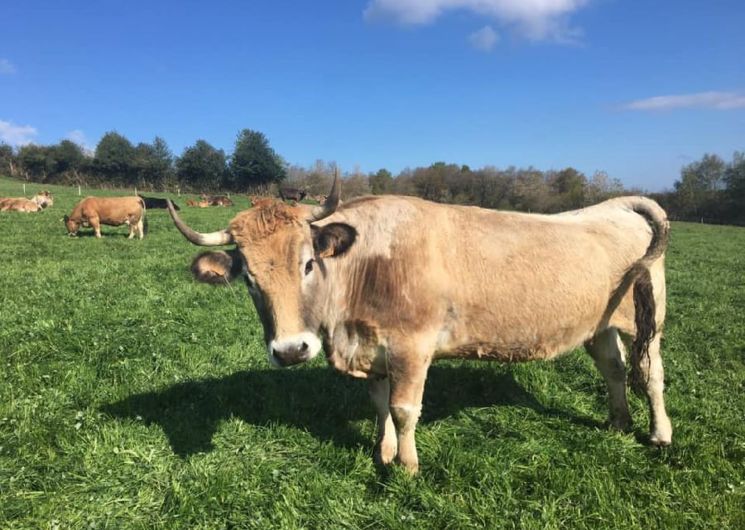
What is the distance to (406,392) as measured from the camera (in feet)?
13.5

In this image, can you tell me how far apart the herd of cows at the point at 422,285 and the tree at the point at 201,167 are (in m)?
78.5

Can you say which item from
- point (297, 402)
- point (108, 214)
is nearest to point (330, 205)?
point (297, 402)

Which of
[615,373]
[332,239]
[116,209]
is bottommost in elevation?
[615,373]

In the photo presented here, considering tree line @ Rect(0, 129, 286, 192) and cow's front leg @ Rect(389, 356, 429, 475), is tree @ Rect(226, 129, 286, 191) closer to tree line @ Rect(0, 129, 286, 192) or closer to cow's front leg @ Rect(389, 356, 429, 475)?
tree line @ Rect(0, 129, 286, 192)

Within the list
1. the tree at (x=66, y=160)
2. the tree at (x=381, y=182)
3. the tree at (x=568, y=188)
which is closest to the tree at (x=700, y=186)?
the tree at (x=568, y=188)

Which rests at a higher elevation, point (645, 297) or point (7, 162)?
point (7, 162)

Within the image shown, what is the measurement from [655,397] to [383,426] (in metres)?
2.87

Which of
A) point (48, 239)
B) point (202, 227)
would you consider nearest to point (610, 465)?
point (48, 239)

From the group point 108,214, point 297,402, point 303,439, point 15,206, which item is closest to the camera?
point 303,439

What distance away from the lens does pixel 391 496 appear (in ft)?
13.1

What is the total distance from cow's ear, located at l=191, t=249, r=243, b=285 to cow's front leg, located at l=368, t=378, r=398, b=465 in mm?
1773

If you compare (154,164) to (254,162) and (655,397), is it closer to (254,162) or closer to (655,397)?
(254,162)

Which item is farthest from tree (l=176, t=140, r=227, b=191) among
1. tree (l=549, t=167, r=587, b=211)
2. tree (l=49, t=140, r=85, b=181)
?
tree (l=549, t=167, r=587, b=211)

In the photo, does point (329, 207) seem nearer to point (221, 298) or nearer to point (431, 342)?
point (431, 342)
